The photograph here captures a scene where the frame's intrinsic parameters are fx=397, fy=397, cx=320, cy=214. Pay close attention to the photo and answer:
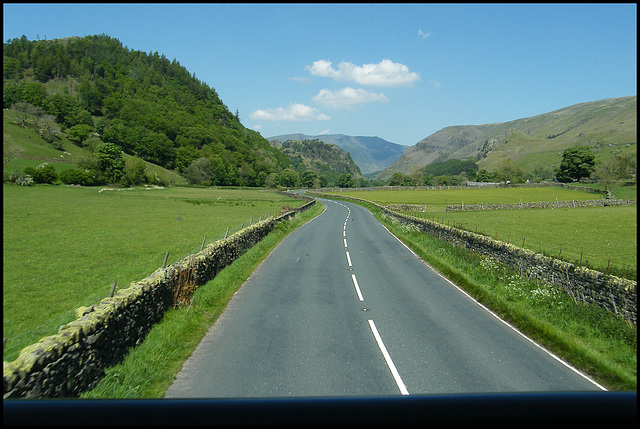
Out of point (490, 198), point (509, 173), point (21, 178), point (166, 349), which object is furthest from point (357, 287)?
point (509, 173)

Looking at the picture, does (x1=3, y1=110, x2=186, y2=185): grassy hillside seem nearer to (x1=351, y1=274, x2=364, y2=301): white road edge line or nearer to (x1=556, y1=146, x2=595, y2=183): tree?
(x1=351, y1=274, x2=364, y2=301): white road edge line

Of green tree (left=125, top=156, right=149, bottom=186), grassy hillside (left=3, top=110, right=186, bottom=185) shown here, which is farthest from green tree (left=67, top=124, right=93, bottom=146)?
green tree (left=125, top=156, right=149, bottom=186)

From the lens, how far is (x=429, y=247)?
1035 inches

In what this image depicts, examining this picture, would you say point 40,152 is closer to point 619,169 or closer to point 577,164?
point 619,169

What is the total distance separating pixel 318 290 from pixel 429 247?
1283 centimetres

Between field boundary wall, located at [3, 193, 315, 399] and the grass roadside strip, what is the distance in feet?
0.72

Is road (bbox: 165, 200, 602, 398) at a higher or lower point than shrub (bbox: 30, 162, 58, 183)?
lower

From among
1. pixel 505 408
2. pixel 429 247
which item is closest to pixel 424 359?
pixel 505 408

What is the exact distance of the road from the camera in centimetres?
794

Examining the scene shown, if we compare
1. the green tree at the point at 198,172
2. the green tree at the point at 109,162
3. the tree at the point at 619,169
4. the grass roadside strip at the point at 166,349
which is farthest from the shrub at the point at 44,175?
the tree at the point at 619,169

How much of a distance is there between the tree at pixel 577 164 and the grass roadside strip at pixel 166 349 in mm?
91616

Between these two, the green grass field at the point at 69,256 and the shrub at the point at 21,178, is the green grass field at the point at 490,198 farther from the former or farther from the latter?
the shrub at the point at 21,178

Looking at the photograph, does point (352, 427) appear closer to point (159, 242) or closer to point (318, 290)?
point (318, 290)

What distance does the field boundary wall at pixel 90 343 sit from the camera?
5.54m
